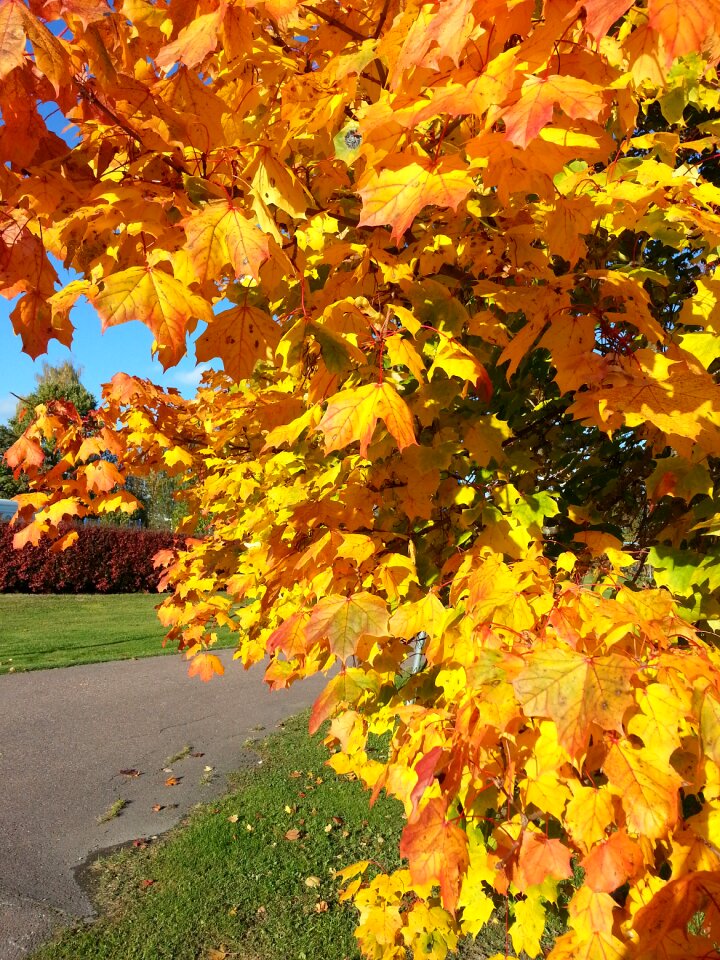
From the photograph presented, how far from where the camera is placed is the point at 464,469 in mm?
2195

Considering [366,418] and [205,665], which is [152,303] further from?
[205,665]

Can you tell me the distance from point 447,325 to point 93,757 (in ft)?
22.0

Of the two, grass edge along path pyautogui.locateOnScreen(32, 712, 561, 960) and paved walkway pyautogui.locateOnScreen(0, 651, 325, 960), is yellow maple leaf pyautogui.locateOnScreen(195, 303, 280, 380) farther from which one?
paved walkway pyautogui.locateOnScreen(0, 651, 325, 960)

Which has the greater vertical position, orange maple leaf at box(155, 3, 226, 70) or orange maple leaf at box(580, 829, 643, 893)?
orange maple leaf at box(155, 3, 226, 70)

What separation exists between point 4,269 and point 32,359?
0.25m

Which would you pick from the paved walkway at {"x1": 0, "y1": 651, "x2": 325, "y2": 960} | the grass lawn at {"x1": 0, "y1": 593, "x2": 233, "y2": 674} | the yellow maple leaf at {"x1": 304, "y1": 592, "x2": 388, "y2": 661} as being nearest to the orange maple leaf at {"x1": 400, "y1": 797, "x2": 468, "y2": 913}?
the yellow maple leaf at {"x1": 304, "y1": 592, "x2": 388, "y2": 661}

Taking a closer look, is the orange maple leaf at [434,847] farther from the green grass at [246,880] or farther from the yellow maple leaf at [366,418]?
the green grass at [246,880]

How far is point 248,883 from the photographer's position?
4.47 m

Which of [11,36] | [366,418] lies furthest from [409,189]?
[11,36]

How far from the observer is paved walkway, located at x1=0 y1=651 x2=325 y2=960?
4.26m

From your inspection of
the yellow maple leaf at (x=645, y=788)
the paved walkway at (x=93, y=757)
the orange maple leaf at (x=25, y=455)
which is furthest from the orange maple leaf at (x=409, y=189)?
the paved walkway at (x=93, y=757)

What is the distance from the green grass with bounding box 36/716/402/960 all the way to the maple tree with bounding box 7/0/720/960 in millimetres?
1969

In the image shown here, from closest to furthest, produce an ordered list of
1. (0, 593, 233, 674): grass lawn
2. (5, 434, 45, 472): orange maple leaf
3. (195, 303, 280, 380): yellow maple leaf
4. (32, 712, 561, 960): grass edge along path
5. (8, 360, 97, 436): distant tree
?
(195, 303, 280, 380): yellow maple leaf
(5, 434, 45, 472): orange maple leaf
(32, 712, 561, 960): grass edge along path
(0, 593, 233, 674): grass lawn
(8, 360, 97, 436): distant tree

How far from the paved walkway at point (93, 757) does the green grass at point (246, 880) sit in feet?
0.92
